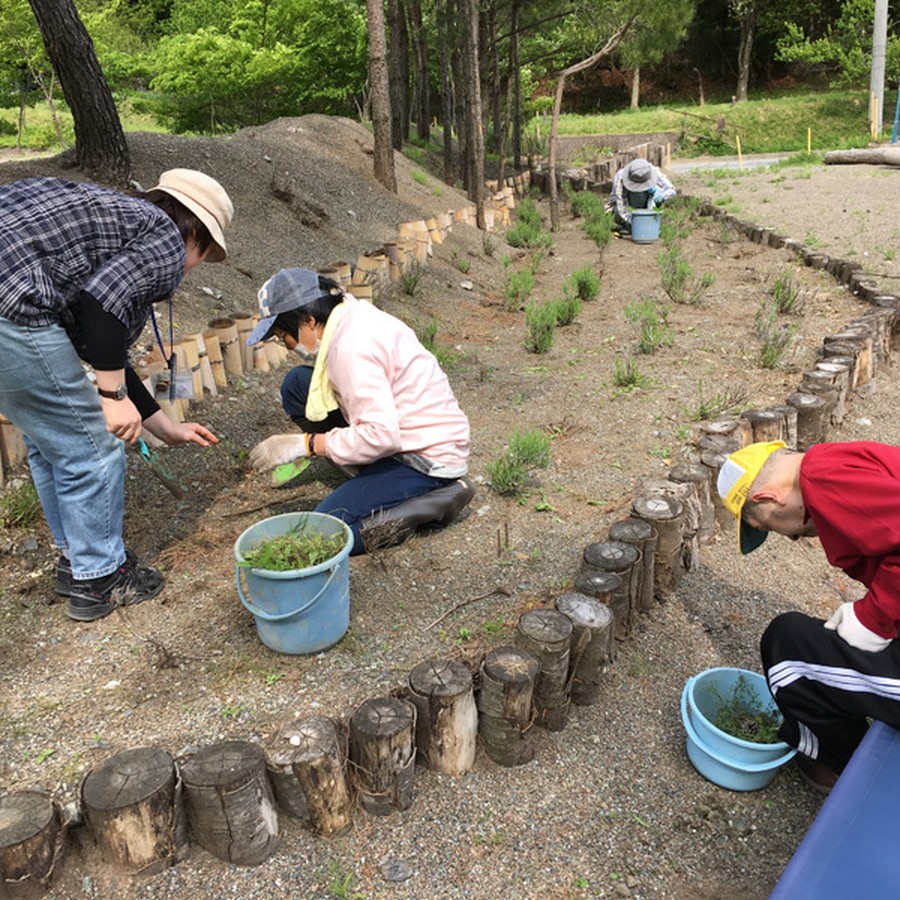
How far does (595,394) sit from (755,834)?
2.61 metres

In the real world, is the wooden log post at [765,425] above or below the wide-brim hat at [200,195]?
below

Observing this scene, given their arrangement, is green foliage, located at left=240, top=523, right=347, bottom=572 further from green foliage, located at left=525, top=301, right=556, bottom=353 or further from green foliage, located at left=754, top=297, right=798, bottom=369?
green foliage, located at left=754, top=297, right=798, bottom=369

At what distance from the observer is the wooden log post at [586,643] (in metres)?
2.14

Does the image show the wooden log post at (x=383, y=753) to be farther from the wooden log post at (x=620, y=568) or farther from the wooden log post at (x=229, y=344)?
the wooden log post at (x=229, y=344)

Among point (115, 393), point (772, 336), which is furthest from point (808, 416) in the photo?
point (115, 393)

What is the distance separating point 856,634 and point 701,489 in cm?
118

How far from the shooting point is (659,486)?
9.22ft

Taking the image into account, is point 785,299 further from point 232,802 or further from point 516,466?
point 232,802

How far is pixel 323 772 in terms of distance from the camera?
1.79 meters

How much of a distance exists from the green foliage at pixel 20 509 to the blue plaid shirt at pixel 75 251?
3.12 ft

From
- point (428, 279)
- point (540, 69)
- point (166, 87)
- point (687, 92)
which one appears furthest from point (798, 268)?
point (687, 92)

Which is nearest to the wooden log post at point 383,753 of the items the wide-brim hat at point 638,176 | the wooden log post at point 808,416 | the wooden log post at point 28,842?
the wooden log post at point 28,842

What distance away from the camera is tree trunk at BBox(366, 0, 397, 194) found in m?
7.83

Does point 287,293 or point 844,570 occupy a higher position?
point 287,293
